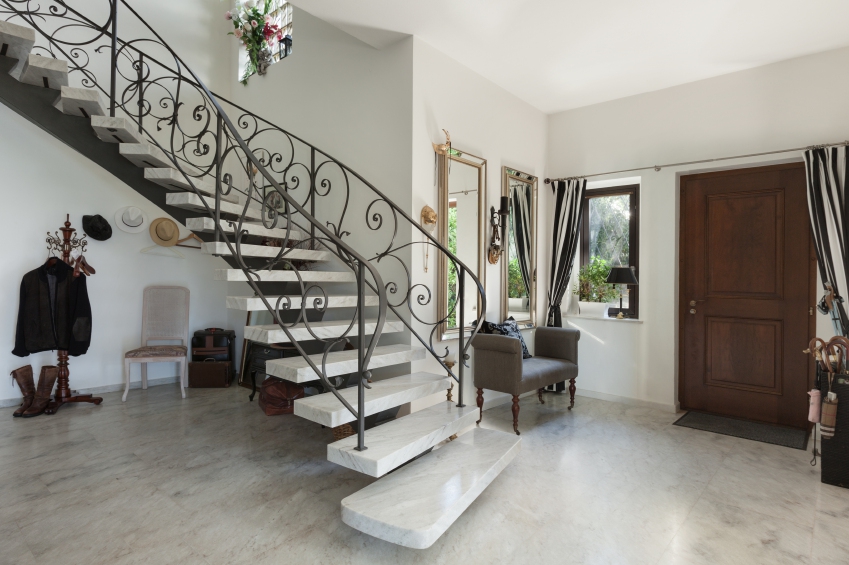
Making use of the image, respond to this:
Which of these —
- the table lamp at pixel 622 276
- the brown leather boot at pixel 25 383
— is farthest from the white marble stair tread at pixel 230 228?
the table lamp at pixel 622 276

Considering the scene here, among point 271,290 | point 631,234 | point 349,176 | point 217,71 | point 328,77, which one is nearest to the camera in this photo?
point 271,290

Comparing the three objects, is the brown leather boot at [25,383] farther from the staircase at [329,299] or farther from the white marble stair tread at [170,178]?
the white marble stair tread at [170,178]

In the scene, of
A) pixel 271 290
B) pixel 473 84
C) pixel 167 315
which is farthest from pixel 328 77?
pixel 167 315

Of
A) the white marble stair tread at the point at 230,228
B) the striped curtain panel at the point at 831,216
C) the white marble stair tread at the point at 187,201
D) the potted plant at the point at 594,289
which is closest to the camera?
the white marble stair tread at the point at 230,228

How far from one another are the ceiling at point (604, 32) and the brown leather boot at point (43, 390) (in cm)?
406

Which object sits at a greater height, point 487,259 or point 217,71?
point 217,71

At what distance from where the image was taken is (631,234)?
483cm

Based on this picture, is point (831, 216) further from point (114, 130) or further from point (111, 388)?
point (111, 388)

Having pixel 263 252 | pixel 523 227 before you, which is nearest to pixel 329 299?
pixel 263 252

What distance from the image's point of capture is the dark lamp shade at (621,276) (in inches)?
175

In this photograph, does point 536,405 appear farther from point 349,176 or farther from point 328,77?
point 328,77

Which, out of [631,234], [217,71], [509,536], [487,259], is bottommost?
[509,536]

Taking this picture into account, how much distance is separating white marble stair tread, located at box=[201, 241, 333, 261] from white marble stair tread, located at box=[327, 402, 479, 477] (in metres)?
1.19

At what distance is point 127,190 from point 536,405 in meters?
5.00
